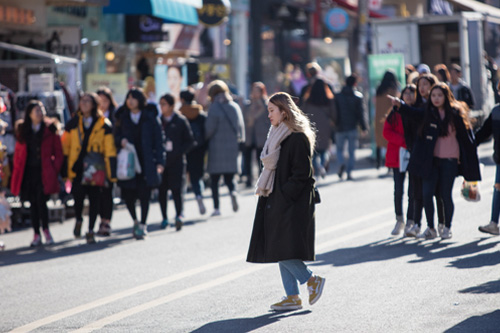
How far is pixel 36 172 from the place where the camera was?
42.3 feet

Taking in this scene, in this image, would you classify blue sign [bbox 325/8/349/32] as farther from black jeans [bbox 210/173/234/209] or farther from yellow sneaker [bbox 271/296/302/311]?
yellow sneaker [bbox 271/296/302/311]

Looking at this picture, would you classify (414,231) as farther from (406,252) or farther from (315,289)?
(315,289)

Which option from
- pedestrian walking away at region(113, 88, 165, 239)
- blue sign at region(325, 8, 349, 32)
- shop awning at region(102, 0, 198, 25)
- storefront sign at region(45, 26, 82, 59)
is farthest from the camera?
blue sign at region(325, 8, 349, 32)

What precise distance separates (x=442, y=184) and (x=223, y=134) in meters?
4.68

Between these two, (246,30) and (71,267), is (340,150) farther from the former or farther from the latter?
(246,30)

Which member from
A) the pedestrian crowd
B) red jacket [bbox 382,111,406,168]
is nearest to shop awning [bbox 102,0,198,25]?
the pedestrian crowd

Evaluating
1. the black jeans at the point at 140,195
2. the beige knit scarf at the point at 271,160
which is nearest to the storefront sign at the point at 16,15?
the black jeans at the point at 140,195

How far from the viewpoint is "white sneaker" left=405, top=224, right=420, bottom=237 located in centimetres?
1195

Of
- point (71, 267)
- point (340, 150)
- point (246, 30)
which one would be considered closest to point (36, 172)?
point (71, 267)

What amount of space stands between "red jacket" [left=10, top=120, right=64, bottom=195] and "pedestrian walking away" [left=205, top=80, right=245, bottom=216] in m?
3.10

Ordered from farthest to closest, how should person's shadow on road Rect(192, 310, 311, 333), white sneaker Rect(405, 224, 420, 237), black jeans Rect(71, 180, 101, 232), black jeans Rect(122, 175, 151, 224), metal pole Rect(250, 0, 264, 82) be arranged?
metal pole Rect(250, 0, 264, 82)
black jeans Rect(122, 175, 151, 224)
black jeans Rect(71, 180, 101, 232)
white sneaker Rect(405, 224, 420, 237)
person's shadow on road Rect(192, 310, 311, 333)

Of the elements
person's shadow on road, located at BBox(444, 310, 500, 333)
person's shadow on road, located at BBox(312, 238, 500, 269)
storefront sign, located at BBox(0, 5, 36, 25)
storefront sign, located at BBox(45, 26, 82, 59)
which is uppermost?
storefront sign, located at BBox(0, 5, 36, 25)

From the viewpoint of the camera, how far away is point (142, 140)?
43.7ft

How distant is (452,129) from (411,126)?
53 cm
